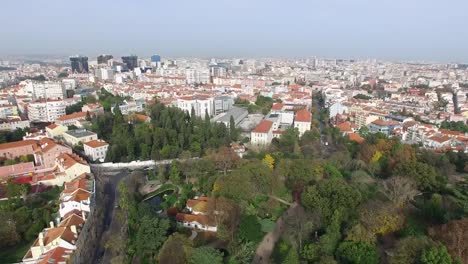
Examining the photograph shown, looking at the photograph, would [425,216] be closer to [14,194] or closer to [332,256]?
[332,256]

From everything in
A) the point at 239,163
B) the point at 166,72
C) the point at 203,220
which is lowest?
the point at 203,220

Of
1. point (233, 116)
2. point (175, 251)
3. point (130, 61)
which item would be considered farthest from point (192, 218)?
point (130, 61)

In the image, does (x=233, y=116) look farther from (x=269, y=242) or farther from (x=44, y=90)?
(x=44, y=90)

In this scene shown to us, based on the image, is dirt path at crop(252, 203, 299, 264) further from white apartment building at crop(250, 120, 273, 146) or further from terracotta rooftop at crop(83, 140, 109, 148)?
terracotta rooftop at crop(83, 140, 109, 148)

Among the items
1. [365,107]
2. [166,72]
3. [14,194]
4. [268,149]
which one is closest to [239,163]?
[268,149]

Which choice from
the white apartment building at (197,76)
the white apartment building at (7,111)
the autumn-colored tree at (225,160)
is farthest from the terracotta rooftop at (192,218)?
the white apartment building at (197,76)

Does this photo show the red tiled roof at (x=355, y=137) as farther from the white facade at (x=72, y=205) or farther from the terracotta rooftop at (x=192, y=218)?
the white facade at (x=72, y=205)

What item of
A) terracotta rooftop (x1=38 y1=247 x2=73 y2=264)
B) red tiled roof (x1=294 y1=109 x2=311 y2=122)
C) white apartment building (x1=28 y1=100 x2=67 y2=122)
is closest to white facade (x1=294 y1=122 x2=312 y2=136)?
red tiled roof (x1=294 y1=109 x2=311 y2=122)

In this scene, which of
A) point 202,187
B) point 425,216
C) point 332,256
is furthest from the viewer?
point 202,187
